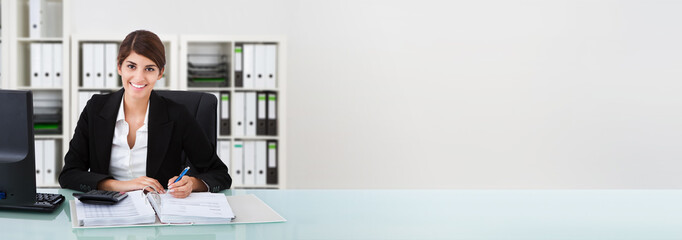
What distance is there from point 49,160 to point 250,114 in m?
1.23

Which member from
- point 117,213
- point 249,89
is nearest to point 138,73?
point 117,213

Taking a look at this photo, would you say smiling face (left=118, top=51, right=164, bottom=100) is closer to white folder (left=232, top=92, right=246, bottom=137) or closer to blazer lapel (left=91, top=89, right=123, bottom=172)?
blazer lapel (left=91, top=89, right=123, bottom=172)

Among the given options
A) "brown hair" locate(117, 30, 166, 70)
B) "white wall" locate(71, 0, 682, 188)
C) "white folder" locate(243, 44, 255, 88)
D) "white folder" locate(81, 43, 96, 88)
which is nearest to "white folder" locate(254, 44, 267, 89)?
"white folder" locate(243, 44, 255, 88)

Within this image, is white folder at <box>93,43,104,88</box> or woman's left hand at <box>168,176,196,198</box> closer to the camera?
woman's left hand at <box>168,176,196,198</box>

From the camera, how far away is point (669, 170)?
4277mm

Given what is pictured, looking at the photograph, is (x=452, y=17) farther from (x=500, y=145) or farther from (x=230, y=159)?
(x=230, y=159)

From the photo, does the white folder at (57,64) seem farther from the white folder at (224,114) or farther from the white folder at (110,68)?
the white folder at (224,114)

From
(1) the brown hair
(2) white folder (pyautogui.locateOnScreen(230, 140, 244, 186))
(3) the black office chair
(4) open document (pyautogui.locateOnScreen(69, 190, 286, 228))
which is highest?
(1) the brown hair

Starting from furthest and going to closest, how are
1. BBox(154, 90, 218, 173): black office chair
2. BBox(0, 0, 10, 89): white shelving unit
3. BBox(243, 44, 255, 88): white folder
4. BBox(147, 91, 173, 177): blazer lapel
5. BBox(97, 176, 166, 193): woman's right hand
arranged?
BBox(243, 44, 255, 88): white folder → BBox(0, 0, 10, 89): white shelving unit → BBox(154, 90, 218, 173): black office chair → BBox(147, 91, 173, 177): blazer lapel → BBox(97, 176, 166, 193): woman's right hand

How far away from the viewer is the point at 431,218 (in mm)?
1372

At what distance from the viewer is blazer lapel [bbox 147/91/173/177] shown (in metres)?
1.80

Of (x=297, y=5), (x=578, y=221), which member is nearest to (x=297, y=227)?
(x=578, y=221)

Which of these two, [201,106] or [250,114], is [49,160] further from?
[201,106]

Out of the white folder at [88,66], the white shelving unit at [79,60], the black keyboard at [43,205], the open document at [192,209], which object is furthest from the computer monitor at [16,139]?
the white folder at [88,66]
